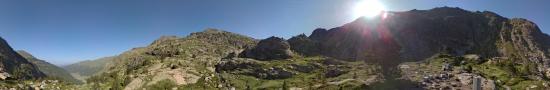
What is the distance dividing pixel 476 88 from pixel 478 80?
564mm

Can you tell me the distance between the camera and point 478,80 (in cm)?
3384

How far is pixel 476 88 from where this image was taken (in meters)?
34.0
